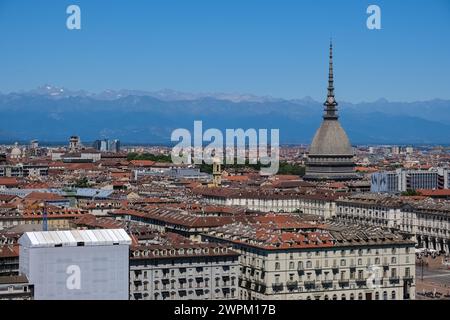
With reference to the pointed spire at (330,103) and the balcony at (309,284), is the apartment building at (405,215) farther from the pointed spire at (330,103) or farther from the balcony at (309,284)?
the pointed spire at (330,103)

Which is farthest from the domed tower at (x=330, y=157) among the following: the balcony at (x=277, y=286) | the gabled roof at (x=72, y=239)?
the gabled roof at (x=72, y=239)

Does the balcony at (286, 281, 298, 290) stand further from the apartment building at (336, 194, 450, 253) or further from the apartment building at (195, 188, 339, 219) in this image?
the apartment building at (195, 188, 339, 219)

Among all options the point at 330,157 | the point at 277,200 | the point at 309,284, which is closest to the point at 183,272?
the point at 309,284

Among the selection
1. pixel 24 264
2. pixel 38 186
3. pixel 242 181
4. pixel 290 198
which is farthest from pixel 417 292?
pixel 242 181

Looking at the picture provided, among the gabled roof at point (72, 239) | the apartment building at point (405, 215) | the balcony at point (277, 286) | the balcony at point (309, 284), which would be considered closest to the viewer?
the gabled roof at point (72, 239)

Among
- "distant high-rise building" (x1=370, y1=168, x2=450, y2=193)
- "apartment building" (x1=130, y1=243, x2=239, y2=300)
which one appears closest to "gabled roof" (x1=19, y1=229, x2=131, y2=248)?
"apartment building" (x1=130, y1=243, x2=239, y2=300)

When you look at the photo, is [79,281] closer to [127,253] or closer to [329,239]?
[127,253]
